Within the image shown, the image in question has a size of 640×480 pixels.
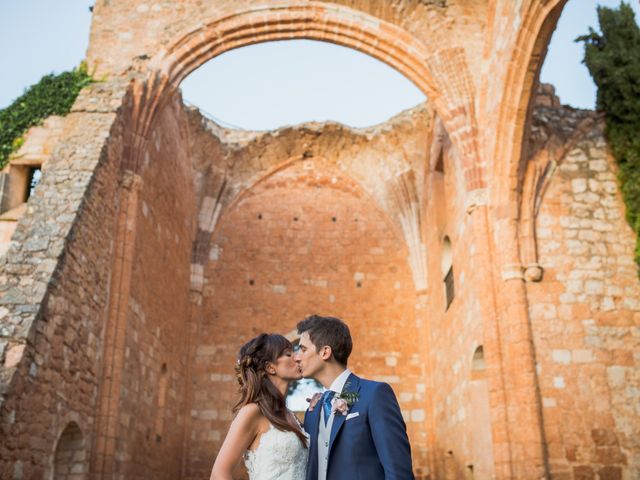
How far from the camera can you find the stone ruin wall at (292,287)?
7.26 metres

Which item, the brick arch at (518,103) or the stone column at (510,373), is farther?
the brick arch at (518,103)

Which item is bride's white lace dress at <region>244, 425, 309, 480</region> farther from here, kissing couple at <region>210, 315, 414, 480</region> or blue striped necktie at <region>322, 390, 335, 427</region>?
blue striped necktie at <region>322, 390, 335, 427</region>

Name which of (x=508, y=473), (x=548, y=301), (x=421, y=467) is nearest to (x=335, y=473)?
(x=508, y=473)

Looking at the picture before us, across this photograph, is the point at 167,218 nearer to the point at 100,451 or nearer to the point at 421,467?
the point at 100,451

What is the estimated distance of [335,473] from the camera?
2350mm

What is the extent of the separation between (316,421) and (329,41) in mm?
8880

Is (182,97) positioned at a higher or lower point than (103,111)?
higher

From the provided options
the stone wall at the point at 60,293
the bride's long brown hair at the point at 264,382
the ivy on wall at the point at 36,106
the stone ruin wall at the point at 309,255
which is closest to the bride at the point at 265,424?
the bride's long brown hair at the point at 264,382

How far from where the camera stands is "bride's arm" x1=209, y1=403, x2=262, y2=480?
244 centimetres

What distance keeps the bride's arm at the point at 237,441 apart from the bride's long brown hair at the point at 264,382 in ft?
0.14

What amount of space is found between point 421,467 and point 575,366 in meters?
5.20

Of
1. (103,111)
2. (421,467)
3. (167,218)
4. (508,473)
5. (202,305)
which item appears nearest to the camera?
(508,473)

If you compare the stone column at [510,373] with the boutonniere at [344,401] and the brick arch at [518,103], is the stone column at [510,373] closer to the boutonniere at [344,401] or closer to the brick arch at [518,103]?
the brick arch at [518,103]

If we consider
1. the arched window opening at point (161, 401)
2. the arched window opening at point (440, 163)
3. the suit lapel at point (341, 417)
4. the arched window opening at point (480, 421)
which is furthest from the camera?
the arched window opening at point (440, 163)
